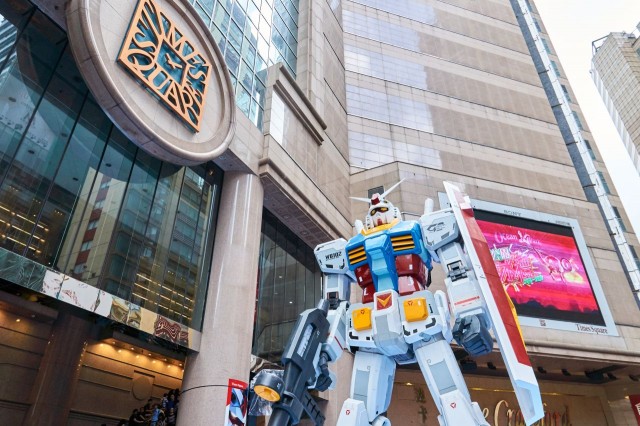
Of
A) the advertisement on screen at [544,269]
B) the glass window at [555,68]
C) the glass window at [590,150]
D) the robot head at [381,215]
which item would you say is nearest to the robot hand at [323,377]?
the robot head at [381,215]

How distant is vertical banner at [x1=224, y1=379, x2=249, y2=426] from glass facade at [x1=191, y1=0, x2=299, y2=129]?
814cm

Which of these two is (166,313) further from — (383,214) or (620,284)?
(620,284)

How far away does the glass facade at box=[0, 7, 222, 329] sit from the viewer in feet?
28.3

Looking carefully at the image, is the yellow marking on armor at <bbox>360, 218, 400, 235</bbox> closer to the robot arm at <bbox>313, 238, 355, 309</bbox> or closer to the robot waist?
the robot arm at <bbox>313, 238, 355, 309</bbox>

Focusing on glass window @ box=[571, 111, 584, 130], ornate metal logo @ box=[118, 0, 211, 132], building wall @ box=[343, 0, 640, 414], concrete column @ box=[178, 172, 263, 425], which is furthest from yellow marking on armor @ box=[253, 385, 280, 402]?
glass window @ box=[571, 111, 584, 130]

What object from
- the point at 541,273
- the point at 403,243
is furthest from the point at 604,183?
the point at 403,243

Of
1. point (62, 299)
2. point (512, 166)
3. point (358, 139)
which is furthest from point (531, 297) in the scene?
point (62, 299)

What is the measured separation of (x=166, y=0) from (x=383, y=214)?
27.9 ft

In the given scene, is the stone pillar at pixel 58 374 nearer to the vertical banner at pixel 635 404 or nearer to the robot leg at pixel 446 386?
the robot leg at pixel 446 386

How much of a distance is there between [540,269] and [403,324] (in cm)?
1545

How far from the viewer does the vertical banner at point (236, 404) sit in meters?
10.0

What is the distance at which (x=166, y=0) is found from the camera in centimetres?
1124

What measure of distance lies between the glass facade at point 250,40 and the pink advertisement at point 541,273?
11202 millimetres

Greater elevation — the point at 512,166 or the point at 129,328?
the point at 512,166
